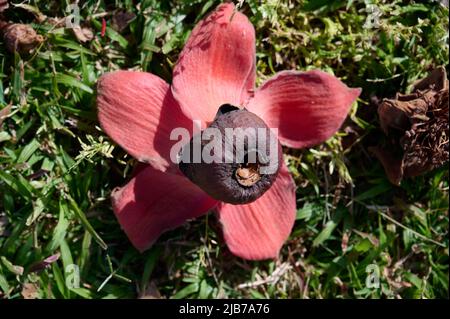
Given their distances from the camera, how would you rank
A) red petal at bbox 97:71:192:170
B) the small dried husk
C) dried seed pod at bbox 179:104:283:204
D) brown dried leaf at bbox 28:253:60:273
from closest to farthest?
dried seed pod at bbox 179:104:283:204 < red petal at bbox 97:71:192:170 < brown dried leaf at bbox 28:253:60:273 < the small dried husk

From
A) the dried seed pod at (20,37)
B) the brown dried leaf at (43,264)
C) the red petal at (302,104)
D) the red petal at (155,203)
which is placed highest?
the dried seed pod at (20,37)

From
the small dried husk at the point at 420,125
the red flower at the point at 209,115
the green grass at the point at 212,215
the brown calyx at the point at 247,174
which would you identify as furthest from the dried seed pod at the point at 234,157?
the small dried husk at the point at 420,125

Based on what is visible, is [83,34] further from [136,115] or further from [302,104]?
[302,104]

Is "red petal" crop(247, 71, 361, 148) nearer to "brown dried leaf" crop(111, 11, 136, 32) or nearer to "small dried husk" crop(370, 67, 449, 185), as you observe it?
"small dried husk" crop(370, 67, 449, 185)

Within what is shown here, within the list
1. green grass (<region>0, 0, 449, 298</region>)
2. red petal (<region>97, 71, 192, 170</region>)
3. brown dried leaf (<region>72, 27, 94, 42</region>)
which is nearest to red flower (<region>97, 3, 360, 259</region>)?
red petal (<region>97, 71, 192, 170</region>)

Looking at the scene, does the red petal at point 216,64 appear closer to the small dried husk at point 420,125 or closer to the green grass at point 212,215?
the green grass at point 212,215
